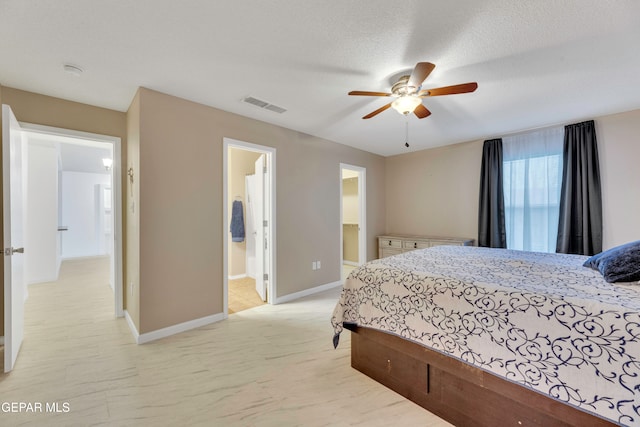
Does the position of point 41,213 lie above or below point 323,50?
below

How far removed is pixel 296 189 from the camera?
3828mm

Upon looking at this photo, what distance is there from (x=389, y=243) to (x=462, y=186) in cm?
159

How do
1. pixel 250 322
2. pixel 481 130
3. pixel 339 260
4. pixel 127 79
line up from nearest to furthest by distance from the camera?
pixel 127 79 < pixel 250 322 < pixel 481 130 < pixel 339 260

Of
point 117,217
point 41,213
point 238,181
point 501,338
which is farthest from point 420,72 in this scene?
point 41,213

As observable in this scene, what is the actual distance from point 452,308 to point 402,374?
2.15ft

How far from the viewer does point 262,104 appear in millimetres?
2889

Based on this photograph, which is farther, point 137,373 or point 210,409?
point 137,373

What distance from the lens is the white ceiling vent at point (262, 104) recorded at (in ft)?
9.06

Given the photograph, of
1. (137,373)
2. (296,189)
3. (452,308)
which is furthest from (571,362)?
(296,189)

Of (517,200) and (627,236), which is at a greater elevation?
(517,200)

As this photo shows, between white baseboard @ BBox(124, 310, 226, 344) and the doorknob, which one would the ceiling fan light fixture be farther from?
the doorknob

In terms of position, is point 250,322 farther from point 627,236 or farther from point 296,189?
point 627,236

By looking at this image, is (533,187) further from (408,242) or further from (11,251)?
(11,251)

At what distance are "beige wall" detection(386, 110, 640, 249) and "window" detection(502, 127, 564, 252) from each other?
0.42 metres
